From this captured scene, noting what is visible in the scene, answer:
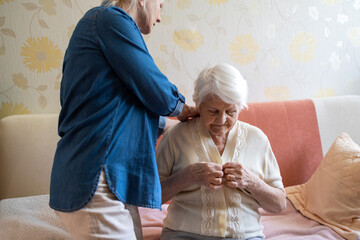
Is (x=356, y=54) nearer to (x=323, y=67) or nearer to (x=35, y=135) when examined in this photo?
(x=323, y=67)

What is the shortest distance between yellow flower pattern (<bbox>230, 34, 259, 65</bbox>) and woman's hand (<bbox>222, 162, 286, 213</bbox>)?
1.19 meters

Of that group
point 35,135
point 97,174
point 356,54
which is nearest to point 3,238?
point 35,135

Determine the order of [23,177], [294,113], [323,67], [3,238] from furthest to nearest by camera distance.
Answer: [323,67], [294,113], [23,177], [3,238]

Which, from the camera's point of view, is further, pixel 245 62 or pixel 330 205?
pixel 245 62

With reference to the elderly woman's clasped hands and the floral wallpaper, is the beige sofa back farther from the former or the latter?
the elderly woman's clasped hands

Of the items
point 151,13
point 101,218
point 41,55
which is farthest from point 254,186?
point 41,55

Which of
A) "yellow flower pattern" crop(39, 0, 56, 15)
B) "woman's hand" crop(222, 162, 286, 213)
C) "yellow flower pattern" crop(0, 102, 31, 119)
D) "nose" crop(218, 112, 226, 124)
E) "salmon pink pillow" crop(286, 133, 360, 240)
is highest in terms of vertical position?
"yellow flower pattern" crop(39, 0, 56, 15)

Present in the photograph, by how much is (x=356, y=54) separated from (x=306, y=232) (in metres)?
1.68

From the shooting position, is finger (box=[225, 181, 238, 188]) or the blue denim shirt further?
Result: finger (box=[225, 181, 238, 188])

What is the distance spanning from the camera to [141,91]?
3.41ft

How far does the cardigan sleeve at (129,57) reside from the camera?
3.28 ft

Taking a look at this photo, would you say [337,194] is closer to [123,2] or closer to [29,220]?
[123,2]

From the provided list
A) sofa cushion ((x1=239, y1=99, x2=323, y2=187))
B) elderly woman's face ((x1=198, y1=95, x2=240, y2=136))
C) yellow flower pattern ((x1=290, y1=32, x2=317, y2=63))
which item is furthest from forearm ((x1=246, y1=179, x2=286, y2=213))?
yellow flower pattern ((x1=290, y1=32, x2=317, y2=63))

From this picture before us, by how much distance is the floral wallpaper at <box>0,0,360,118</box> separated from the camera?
6.63ft
